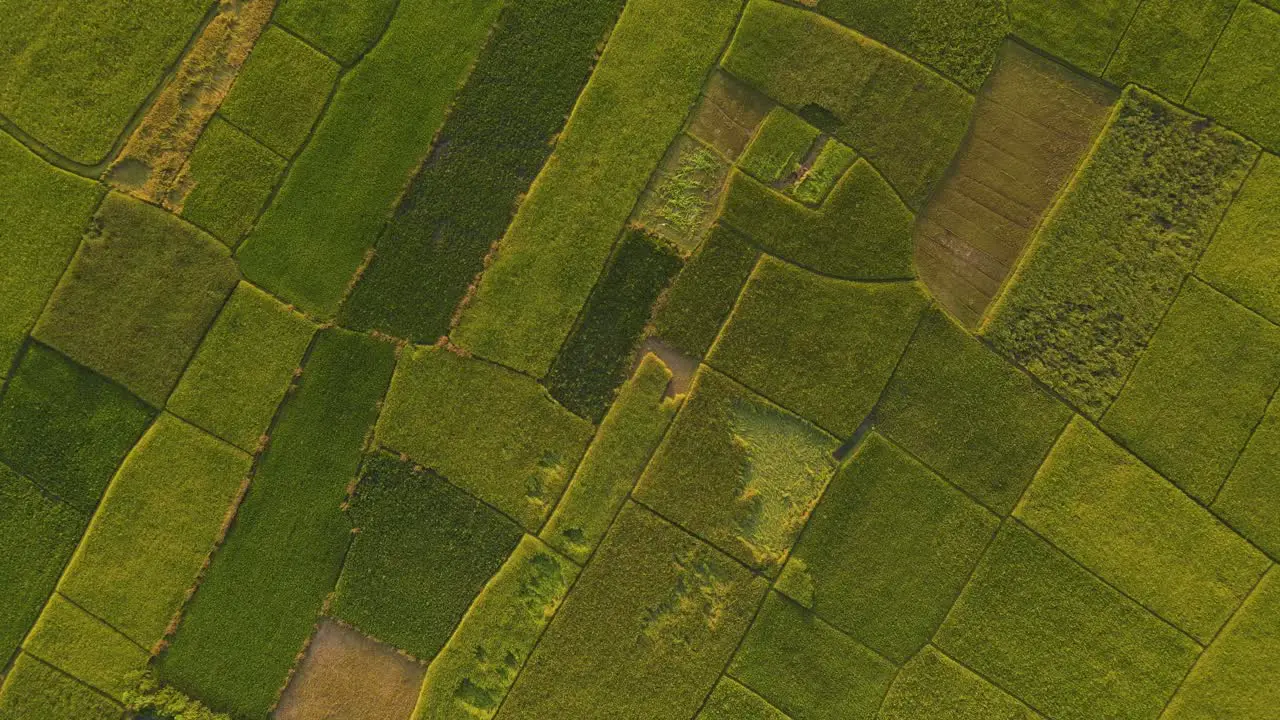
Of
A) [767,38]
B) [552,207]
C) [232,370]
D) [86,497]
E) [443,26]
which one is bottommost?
[86,497]

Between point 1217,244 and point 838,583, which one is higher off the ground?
point 1217,244

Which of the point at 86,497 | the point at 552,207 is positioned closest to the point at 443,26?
the point at 552,207

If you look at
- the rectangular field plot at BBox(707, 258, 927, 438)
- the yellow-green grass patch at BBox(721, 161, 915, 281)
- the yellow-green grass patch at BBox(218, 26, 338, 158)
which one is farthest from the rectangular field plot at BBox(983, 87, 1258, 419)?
the yellow-green grass patch at BBox(218, 26, 338, 158)

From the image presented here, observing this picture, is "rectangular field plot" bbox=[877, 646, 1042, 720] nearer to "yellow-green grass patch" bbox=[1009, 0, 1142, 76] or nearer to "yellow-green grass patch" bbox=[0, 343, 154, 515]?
"yellow-green grass patch" bbox=[1009, 0, 1142, 76]

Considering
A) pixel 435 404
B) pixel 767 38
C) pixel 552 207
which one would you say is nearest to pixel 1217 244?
pixel 767 38

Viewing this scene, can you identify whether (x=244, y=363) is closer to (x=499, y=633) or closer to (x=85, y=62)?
(x=85, y=62)

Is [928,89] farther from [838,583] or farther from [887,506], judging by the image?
[838,583]

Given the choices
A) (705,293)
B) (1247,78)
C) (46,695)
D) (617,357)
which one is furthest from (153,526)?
(1247,78)
